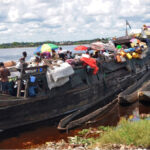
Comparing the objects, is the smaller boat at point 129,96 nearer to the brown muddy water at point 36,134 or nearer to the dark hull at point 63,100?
the dark hull at point 63,100

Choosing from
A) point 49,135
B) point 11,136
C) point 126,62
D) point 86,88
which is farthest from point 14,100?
point 126,62

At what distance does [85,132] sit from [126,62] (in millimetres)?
8414

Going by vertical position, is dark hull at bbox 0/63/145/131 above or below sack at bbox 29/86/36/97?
below

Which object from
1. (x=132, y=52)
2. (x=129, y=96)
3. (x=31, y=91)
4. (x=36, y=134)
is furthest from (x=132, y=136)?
(x=132, y=52)

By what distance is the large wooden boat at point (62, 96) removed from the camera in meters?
10.3

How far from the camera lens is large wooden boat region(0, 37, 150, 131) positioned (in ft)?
33.7

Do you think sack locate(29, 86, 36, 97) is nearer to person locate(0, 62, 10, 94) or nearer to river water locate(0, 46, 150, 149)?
person locate(0, 62, 10, 94)

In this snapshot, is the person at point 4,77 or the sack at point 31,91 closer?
the person at point 4,77

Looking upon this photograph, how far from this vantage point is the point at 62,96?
12.0m

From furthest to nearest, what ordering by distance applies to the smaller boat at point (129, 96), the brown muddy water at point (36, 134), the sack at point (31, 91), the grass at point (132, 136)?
1. the smaller boat at point (129, 96)
2. the sack at point (31, 91)
3. the brown muddy water at point (36, 134)
4. the grass at point (132, 136)

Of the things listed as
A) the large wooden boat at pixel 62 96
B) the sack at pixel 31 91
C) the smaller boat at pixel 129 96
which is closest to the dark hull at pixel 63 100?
the large wooden boat at pixel 62 96

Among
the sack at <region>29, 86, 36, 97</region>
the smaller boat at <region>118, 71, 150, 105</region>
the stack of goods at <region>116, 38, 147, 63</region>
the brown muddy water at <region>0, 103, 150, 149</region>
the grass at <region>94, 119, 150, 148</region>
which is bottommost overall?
the brown muddy water at <region>0, 103, 150, 149</region>

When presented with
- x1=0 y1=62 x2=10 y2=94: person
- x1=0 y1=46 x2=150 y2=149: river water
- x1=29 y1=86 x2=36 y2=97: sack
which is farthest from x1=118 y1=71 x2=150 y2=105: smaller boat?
x1=0 y1=62 x2=10 y2=94: person

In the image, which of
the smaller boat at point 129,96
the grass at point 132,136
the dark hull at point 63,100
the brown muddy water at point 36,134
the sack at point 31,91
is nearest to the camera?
the grass at point 132,136
